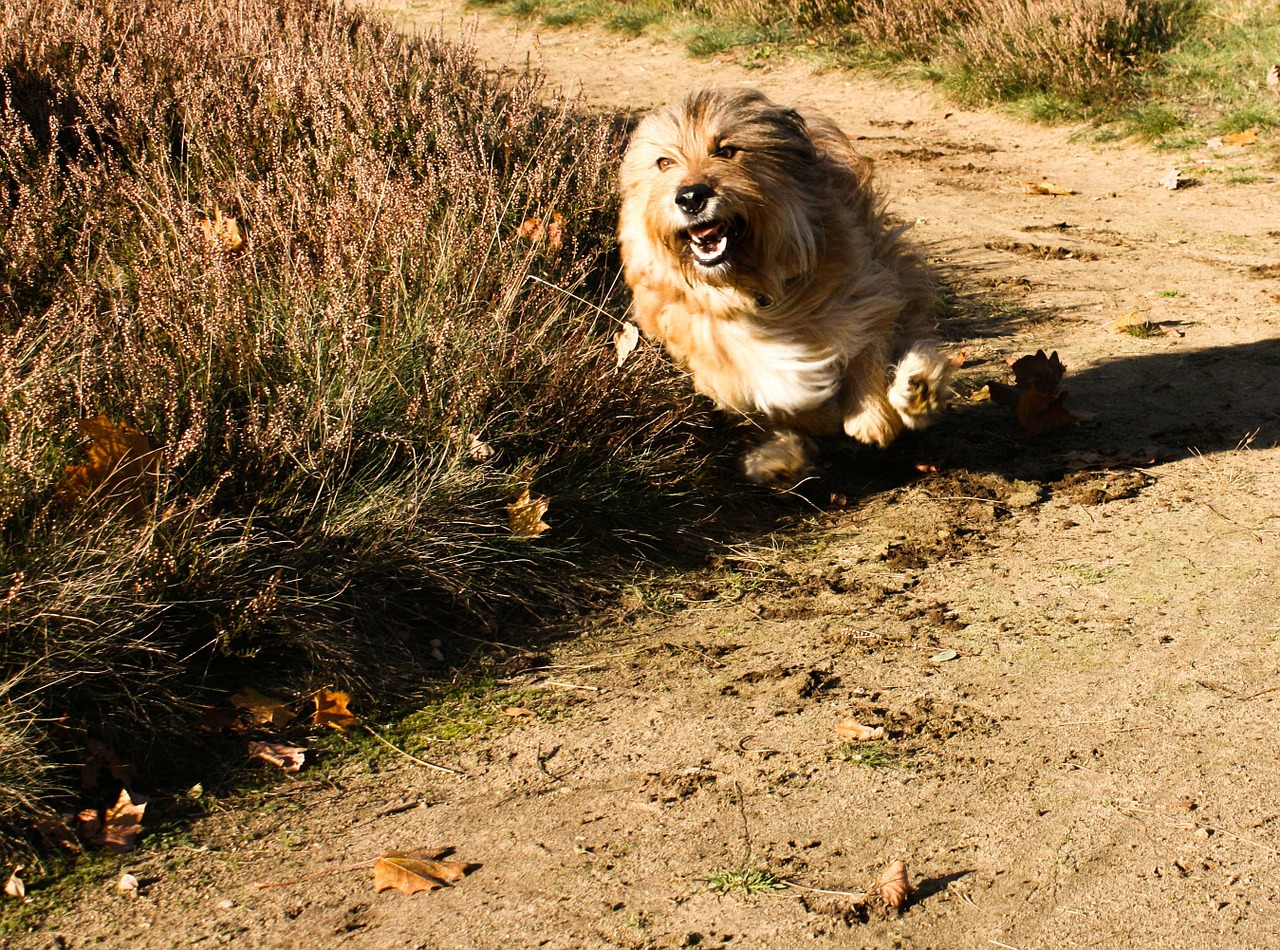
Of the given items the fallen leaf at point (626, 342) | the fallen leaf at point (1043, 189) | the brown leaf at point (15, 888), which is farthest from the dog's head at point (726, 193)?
the fallen leaf at point (1043, 189)

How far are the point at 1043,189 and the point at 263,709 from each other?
6.80 m

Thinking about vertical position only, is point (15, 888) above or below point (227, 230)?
below

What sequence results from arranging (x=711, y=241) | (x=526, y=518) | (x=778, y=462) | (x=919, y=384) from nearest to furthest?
(x=526, y=518) → (x=711, y=241) → (x=919, y=384) → (x=778, y=462)

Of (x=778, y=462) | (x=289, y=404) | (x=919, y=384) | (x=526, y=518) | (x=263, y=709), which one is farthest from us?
(x=778, y=462)

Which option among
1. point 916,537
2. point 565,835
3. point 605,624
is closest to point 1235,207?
point 916,537

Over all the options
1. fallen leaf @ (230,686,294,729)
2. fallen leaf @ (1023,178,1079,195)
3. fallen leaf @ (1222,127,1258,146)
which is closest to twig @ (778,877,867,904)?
fallen leaf @ (230,686,294,729)

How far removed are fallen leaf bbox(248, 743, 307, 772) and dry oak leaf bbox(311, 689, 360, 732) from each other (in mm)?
125

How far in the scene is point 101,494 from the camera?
3.40 metres

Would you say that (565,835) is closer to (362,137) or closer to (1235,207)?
(362,137)

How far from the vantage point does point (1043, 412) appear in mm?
5113

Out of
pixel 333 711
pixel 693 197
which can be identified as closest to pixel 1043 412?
pixel 693 197

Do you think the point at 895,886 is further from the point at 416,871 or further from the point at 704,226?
the point at 704,226

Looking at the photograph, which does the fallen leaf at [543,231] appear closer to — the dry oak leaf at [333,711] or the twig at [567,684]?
the twig at [567,684]

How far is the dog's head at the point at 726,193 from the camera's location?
165 inches
